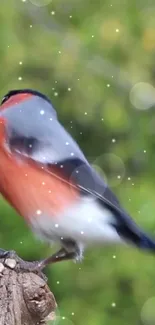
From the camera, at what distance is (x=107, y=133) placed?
137 cm

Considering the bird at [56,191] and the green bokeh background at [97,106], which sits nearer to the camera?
the bird at [56,191]

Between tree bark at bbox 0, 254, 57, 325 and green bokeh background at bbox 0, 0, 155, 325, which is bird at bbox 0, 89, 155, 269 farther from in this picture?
green bokeh background at bbox 0, 0, 155, 325

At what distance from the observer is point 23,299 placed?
0.75m

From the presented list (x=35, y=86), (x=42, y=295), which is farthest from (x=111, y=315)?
(x=42, y=295)

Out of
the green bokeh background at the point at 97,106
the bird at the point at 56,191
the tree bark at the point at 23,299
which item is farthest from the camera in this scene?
the green bokeh background at the point at 97,106

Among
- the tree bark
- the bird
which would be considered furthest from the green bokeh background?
the tree bark

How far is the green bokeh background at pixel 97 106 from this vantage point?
130 cm

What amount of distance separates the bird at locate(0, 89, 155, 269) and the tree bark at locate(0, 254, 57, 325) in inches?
4.0

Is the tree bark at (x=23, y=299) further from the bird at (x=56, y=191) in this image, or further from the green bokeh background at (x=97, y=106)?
the green bokeh background at (x=97, y=106)

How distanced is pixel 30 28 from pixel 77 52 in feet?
0.35

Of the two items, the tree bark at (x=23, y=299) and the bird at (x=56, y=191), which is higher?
the bird at (x=56, y=191)

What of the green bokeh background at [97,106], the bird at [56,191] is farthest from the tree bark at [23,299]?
the green bokeh background at [97,106]

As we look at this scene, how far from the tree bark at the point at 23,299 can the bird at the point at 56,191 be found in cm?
10

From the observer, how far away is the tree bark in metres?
0.74
